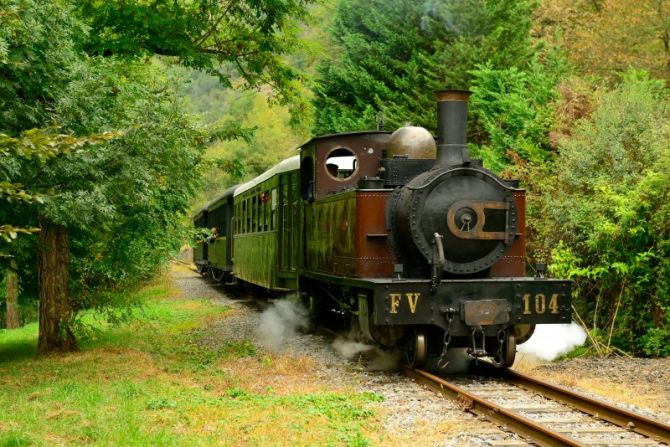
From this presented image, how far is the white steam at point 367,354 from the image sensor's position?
9.98 meters

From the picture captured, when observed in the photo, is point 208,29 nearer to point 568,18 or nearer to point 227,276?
point 227,276

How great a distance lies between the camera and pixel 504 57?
22.3 meters

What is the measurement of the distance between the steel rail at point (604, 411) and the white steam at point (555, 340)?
106 inches

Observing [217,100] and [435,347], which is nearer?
[435,347]

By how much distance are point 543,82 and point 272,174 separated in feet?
22.7

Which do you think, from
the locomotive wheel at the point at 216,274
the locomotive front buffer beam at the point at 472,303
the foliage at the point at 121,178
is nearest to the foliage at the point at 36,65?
the foliage at the point at 121,178

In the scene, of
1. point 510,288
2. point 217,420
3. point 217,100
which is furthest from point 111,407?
point 217,100

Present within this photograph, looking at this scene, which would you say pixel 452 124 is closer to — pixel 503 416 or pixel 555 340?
pixel 503 416

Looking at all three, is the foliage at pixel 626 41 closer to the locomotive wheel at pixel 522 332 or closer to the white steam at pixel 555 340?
the white steam at pixel 555 340

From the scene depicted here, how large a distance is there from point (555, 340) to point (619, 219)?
1.99 meters

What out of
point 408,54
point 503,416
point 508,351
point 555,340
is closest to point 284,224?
point 555,340

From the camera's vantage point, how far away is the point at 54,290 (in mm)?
10727

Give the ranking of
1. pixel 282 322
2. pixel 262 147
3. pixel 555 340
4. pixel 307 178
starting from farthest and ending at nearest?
pixel 262 147
pixel 282 322
pixel 307 178
pixel 555 340

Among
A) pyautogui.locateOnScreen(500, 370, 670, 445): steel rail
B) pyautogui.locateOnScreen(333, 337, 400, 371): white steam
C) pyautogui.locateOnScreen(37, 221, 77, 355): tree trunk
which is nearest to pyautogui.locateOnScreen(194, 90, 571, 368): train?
pyautogui.locateOnScreen(333, 337, 400, 371): white steam
